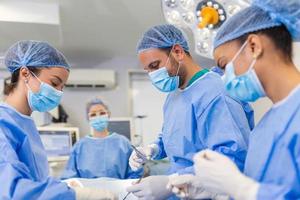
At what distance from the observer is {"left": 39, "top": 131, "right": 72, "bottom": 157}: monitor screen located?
10.8 feet

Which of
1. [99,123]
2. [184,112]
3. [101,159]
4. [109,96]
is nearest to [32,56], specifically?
[184,112]

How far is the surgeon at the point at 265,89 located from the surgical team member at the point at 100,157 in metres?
1.72

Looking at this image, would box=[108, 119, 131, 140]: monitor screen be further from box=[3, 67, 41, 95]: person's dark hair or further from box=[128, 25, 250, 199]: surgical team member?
box=[3, 67, 41, 95]: person's dark hair

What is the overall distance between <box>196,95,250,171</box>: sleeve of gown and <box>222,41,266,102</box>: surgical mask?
244 mm

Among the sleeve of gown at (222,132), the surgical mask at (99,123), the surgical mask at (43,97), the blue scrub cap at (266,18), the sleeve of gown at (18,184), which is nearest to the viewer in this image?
the blue scrub cap at (266,18)

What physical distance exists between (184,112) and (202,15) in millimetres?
431

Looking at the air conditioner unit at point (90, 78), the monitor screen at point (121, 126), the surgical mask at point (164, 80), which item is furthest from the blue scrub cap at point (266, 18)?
the air conditioner unit at point (90, 78)

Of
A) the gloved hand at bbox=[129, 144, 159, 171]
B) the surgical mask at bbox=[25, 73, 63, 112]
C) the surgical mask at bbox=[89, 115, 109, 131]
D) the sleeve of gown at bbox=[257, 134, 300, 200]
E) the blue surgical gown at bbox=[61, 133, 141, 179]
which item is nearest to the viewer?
the sleeve of gown at bbox=[257, 134, 300, 200]

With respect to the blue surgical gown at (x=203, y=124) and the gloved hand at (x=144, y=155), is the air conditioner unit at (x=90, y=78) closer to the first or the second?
the gloved hand at (x=144, y=155)

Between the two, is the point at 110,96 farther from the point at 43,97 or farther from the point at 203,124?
the point at 203,124

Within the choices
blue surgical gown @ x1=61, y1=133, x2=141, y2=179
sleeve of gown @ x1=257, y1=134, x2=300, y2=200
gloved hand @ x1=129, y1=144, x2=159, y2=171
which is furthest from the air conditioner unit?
sleeve of gown @ x1=257, y1=134, x2=300, y2=200

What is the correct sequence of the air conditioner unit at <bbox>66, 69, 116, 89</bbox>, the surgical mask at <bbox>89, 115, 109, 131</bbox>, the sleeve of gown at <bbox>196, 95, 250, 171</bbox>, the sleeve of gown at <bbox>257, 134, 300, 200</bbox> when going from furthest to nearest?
the air conditioner unit at <bbox>66, 69, 116, 89</bbox>
the surgical mask at <bbox>89, 115, 109, 131</bbox>
the sleeve of gown at <bbox>196, 95, 250, 171</bbox>
the sleeve of gown at <bbox>257, 134, 300, 200</bbox>

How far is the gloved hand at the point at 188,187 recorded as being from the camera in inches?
45.4

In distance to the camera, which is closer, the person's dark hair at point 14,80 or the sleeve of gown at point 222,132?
the sleeve of gown at point 222,132
